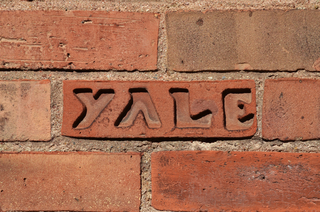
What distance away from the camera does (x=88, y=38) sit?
41 centimetres

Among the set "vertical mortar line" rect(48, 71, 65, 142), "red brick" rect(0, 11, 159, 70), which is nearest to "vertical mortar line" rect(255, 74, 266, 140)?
"red brick" rect(0, 11, 159, 70)

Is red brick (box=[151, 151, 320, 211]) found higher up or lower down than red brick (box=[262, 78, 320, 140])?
lower down

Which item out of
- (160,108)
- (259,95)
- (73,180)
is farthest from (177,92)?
(73,180)

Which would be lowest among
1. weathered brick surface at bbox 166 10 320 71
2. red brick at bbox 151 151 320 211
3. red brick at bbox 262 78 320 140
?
red brick at bbox 151 151 320 211

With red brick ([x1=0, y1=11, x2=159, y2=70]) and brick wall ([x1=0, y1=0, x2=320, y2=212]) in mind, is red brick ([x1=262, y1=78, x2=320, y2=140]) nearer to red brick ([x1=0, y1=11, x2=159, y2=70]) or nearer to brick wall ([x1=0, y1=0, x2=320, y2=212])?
brick wall ([x1=0, y1=0, x2=320, y2=212])

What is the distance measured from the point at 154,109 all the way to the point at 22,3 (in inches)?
12.7

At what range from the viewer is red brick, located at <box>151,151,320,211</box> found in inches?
16.4

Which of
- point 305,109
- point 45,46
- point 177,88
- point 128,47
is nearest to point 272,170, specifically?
point 305,109

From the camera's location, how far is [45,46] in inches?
16.2

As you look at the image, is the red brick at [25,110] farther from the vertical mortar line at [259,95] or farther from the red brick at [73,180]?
the vertical mortar line at [259,95]

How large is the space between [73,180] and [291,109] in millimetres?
437

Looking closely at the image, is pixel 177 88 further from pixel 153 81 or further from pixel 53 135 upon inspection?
pixel 53 135

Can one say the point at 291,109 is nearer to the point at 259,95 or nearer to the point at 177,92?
the point at 259,95

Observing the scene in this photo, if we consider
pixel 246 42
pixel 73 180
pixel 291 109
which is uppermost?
pixel 246 42
